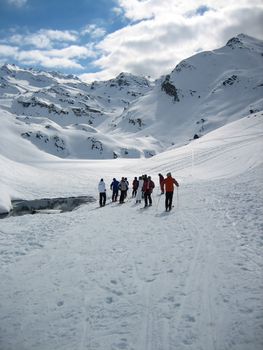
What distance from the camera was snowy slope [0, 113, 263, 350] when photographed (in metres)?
8.62

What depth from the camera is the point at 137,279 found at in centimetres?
1138

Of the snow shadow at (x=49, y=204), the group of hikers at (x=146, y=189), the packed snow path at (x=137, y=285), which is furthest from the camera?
the snow shadow at (x=49, y=204)

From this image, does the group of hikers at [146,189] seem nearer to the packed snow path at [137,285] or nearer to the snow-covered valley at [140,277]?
the snow-covered valley at [140,277]

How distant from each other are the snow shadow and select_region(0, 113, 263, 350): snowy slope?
837cm

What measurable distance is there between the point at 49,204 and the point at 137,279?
22749mm

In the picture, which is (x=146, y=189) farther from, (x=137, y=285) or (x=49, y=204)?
(x=137, y=285)

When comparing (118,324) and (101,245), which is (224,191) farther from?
(118,324)

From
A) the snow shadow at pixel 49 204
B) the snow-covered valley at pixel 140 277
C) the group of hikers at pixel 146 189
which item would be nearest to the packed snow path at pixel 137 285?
the snow-covered valley at pixel 140 277

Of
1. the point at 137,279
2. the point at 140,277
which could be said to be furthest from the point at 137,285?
the point at 140,277

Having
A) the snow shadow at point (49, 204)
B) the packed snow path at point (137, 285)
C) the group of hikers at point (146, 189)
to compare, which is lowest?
the packed snow path at point (137, 285)

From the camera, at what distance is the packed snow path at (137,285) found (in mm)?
8570

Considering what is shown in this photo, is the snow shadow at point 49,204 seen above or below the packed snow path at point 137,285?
above

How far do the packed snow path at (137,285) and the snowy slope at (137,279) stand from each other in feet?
0.10

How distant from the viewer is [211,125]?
545ft
